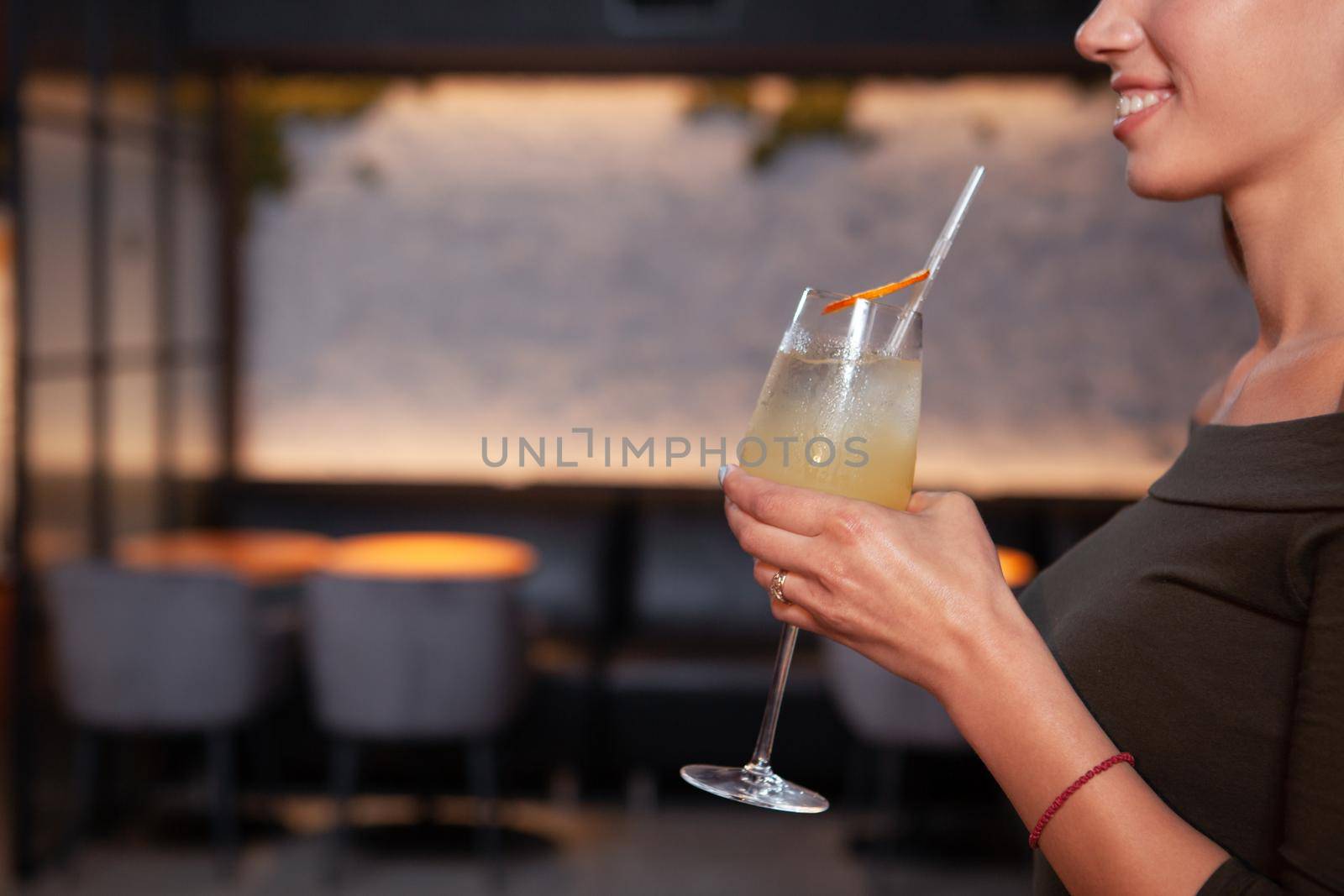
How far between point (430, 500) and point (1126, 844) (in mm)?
4409

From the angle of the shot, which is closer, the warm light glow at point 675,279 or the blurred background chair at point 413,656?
the blurred background chair at point 413,656

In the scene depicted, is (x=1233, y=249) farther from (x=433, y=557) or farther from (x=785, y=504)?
(x=433, y=557)

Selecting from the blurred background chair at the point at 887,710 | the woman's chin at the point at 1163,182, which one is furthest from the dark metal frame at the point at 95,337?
the woman's chin at the point at 1163,182

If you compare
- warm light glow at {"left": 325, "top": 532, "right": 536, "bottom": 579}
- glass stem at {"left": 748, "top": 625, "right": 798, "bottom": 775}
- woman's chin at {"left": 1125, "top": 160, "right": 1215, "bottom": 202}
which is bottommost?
warm light glow at {"left": 325, "top": 532, "right": 536, "bottom": 579}

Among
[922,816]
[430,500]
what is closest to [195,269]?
[430,500]

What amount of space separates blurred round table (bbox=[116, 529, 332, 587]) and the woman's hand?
10.5 feet

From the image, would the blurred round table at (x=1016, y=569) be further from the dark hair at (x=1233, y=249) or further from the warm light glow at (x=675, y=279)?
the dark hair at (x=1233, y=249)

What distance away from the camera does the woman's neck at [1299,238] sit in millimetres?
883

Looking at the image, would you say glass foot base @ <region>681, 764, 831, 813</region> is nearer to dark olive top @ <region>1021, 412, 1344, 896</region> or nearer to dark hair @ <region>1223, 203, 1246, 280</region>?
dark olive top @ <region>1021, 412, 1344, 896</region>

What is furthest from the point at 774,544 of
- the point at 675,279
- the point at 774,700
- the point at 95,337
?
the point at 675,279

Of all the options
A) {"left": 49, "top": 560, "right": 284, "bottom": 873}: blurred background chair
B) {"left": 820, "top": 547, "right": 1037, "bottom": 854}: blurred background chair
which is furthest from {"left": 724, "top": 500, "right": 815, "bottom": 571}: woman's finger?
{"left": 49, "top": 560, "right": 284, "bottom": 873}: blurred background chair

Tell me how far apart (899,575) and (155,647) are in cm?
325

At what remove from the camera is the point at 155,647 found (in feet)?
11.8

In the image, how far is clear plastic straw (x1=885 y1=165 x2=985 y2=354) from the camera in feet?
3.13
